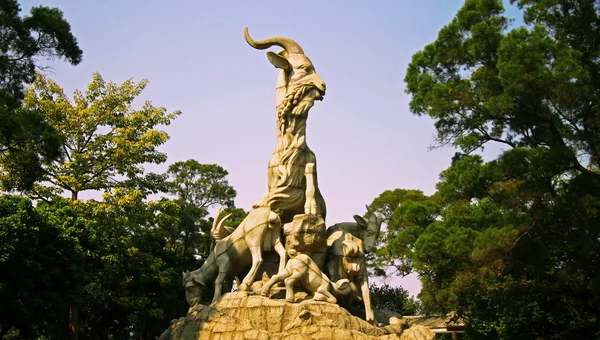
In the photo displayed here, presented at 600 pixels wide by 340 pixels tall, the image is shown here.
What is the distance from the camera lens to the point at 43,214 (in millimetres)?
18203

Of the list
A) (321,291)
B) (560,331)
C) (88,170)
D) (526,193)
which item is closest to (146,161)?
(88,170)

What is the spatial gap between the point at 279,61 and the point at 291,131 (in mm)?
1640

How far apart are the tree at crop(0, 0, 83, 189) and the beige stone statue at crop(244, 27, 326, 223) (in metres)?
4.44

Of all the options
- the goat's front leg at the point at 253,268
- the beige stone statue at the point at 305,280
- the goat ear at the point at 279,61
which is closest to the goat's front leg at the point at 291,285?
the beige stone statue at the point at 305,280

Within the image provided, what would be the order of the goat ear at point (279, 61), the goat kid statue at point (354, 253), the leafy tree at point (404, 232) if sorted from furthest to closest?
the leafy tree at point (404, 232) → the goat ear at point (279, 61) → the goat kid statue at point (354, 253)

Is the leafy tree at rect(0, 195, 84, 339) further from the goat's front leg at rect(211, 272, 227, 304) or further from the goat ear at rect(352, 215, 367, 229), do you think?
the goat ear at rect(352, 215, 367, 229)

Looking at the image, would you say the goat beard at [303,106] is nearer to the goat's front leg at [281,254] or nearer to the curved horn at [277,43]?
the curved horn at [277,43]

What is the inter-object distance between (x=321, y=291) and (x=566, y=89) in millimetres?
6759

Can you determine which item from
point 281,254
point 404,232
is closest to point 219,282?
point 281,254

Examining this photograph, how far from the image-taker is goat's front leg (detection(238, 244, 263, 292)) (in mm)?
13328

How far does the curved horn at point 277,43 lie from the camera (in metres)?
15.3

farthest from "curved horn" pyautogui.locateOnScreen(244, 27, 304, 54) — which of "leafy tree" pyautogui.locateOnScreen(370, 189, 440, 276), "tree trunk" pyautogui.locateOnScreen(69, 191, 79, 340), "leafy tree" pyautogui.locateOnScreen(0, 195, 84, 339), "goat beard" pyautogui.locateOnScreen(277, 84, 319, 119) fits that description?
"leafy tree" pyautogui.locateOnScreen(370, 189, 440, 276)

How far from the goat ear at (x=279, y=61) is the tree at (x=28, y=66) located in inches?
167

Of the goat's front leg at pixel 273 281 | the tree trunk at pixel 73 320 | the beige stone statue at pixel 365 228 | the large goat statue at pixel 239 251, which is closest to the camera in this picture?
the goat's front leg at pixel 273 281
